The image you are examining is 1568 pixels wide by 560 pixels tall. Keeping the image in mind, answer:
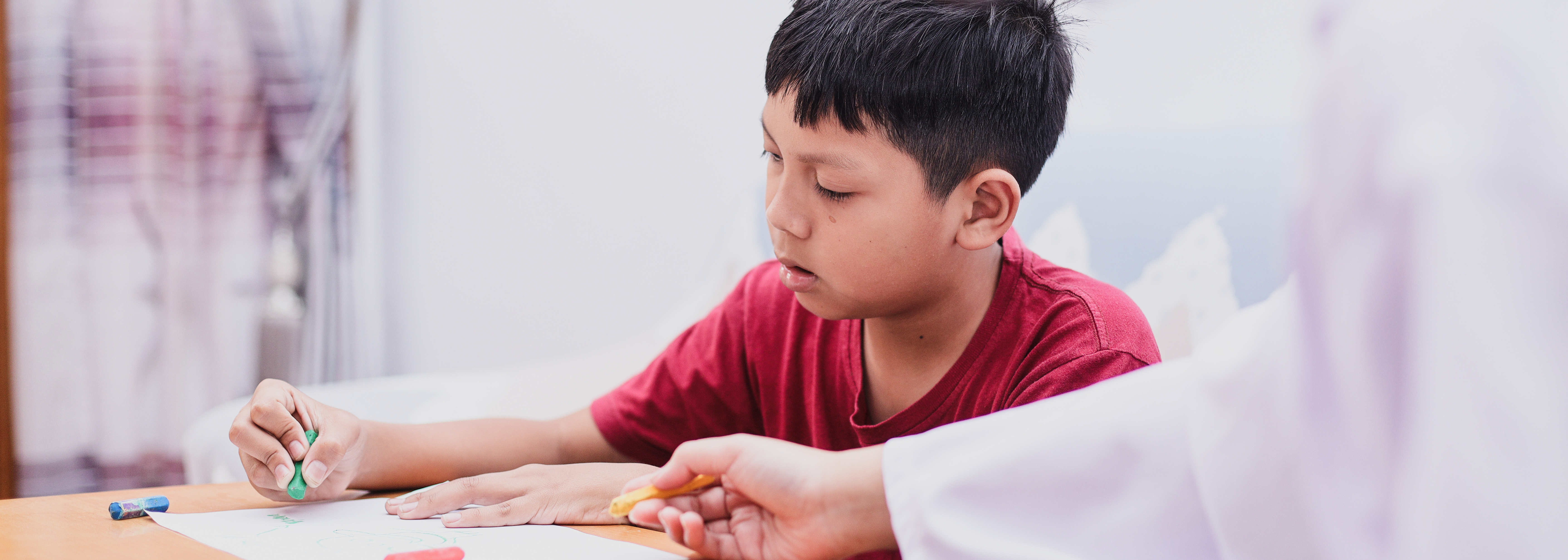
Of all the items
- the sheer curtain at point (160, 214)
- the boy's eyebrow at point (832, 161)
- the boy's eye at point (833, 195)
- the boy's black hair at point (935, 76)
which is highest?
the boy's black hair at point (935, 76)

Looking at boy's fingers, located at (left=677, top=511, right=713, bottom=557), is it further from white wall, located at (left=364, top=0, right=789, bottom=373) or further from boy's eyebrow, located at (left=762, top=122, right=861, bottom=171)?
white wall, located at (left=364, top=0, right=789, bottom=373)

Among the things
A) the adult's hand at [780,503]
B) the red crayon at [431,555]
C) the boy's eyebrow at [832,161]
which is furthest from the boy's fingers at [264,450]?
the boy's eyebrow at [832,161]

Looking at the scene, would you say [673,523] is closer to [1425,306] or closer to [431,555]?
[431,555]

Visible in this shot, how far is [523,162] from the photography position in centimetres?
202

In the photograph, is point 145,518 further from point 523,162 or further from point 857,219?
point 523,162

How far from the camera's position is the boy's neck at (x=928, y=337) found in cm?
75

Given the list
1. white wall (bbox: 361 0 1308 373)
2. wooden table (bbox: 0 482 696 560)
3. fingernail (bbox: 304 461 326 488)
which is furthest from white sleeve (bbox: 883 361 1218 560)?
white wall (bbox: 361 0 1308 373)

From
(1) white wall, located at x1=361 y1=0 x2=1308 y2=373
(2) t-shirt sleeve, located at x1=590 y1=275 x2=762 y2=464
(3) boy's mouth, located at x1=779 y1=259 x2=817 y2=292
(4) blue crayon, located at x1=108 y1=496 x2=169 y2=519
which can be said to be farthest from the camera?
(1) white wall, located at x1=361 y1=0 x2=1308 y2=373

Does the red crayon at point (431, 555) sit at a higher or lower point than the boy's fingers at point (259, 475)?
higher

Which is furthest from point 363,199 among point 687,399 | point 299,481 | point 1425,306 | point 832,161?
point 1425,306

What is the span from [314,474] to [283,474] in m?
0.02

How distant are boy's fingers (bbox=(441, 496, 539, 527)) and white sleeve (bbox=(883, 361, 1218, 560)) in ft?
0.83

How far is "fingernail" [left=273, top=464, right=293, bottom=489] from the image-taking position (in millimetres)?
625

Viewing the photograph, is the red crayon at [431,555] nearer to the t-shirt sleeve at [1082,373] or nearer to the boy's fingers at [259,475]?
the boy's fingers at [259,475]
